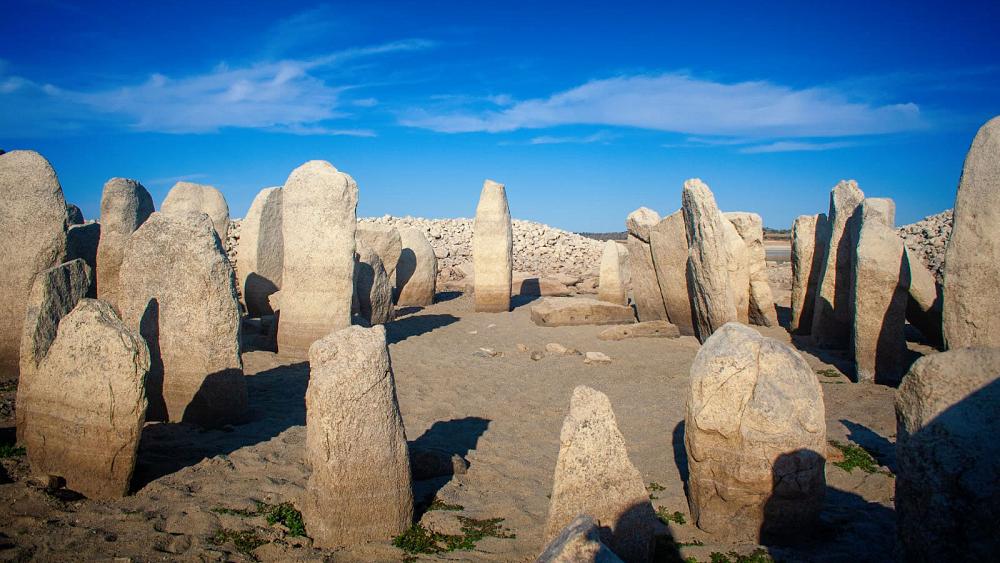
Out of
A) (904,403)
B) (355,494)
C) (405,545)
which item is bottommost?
(405,545)

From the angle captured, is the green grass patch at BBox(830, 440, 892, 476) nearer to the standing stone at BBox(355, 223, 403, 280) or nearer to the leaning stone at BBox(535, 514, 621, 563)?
the leaning stone at BBox(535, 514, 621, 563)

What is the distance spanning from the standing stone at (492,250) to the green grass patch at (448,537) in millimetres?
9803

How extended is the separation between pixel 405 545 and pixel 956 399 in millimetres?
2994

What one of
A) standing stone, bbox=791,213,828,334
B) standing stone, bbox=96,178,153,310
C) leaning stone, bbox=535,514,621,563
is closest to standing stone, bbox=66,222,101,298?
standing stone, bbox=96,178,153,310

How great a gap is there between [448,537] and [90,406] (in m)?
2.51

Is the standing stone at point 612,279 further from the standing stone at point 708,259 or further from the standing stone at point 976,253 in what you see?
the standing stone at point 976,253

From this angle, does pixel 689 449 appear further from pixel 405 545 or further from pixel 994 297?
pixel 994 297

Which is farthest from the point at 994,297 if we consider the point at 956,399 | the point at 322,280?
the point at 322,280

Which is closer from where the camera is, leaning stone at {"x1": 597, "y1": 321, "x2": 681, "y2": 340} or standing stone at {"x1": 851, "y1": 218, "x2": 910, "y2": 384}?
standing stone at {"x1": 851, "y1": 218, "x2": 910, "y2": 384}

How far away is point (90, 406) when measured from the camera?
4.27 m

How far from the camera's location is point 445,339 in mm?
11133

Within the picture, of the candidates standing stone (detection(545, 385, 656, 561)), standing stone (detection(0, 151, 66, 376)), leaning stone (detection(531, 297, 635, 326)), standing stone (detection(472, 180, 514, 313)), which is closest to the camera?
standing stone (detection(545, 385, 656, 561))

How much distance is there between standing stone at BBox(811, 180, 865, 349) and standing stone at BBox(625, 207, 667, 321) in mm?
2642

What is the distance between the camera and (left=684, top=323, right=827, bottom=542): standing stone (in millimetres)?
3885
